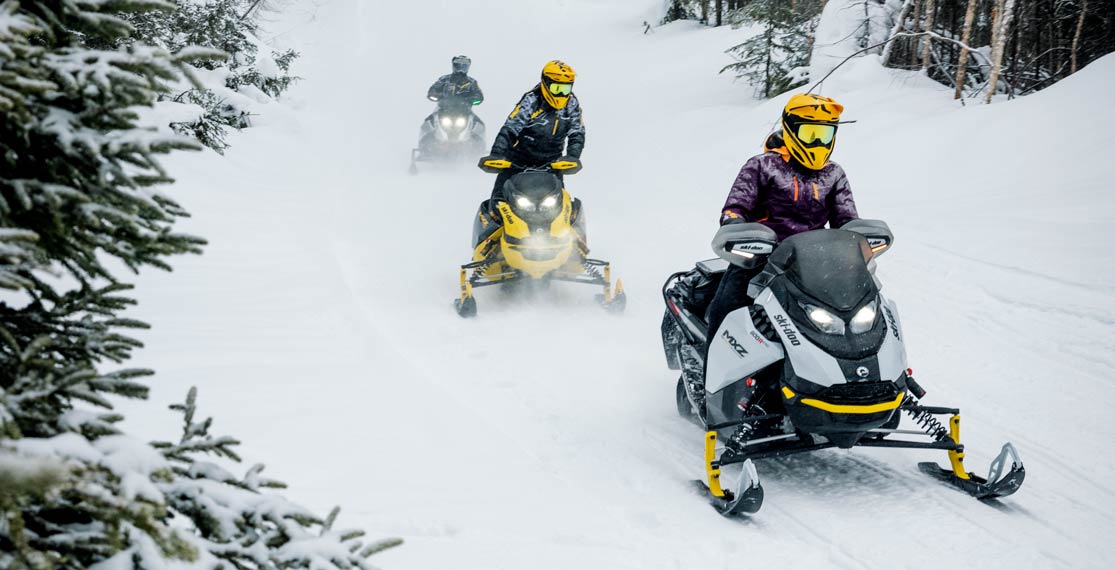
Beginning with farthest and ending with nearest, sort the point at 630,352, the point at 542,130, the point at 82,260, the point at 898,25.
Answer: the point at 898,25 → the point at 542,130 → the point at 630,352 → the point at 82,260

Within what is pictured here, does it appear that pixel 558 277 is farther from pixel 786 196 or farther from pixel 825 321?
pixel 825 321

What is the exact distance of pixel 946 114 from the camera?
10.3 metres

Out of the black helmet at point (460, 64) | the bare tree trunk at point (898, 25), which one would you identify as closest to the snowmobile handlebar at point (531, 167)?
the bare tree trunk at point (898, 25)

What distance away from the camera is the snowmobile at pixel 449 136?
14.3 metres

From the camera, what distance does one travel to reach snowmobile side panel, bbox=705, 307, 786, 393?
389 cm

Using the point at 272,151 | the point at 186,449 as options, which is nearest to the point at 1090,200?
the point at 186,449

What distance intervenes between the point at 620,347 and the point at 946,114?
21.0 ft

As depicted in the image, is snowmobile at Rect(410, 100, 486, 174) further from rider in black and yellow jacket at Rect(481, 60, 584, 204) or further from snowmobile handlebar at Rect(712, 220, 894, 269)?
snowmobile handlebar at Rect(712, 220, 894, 269)

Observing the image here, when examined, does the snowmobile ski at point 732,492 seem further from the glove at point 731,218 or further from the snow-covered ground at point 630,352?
the glove at point 731,218

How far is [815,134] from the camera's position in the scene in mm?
4238

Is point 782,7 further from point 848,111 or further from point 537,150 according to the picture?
point 537,150

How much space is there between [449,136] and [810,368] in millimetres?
11519

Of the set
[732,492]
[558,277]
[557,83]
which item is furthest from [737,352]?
[557,83]

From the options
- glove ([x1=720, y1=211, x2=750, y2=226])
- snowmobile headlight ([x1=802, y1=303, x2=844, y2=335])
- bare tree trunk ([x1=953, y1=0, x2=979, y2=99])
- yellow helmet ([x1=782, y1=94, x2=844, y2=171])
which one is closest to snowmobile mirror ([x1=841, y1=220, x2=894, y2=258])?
yellow helmet ([x1=782, y1=94, x2=844, y2=171])
